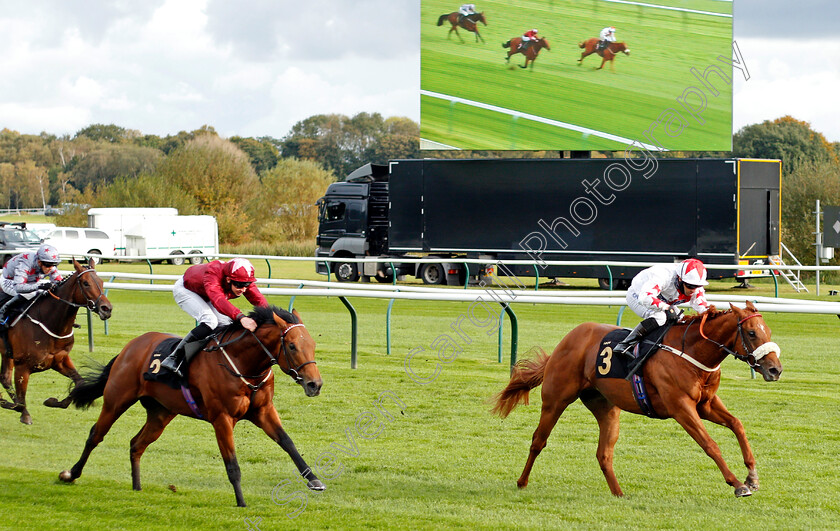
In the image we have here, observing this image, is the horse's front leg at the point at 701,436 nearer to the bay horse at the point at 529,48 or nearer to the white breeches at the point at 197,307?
the white breeches at the point at 197,307

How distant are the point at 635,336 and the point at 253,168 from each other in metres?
51.5

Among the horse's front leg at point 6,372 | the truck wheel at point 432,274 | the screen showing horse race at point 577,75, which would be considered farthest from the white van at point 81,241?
the horse's front leg at point 6,372

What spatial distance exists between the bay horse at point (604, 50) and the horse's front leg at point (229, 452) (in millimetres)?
15479

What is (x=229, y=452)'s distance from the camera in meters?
4.85

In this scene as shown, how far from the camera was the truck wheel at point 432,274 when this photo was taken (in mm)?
19688

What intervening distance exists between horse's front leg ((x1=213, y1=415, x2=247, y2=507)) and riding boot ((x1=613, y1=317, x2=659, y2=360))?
6.96 ft

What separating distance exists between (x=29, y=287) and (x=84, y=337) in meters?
4.30

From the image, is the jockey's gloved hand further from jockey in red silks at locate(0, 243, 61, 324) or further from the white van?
the white van

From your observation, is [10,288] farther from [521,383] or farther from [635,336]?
[635,336]

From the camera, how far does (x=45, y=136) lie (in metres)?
93.1

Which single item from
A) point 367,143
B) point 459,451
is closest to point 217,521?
point 459,451

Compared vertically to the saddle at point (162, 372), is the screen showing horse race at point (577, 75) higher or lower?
higher

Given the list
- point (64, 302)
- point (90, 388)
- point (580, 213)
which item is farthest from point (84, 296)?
point (580, 213)

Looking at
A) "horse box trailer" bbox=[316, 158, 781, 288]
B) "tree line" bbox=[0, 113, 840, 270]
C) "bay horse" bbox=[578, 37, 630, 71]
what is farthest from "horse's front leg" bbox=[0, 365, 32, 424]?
"tree line" bbox=[0, 113, 840, 270]
